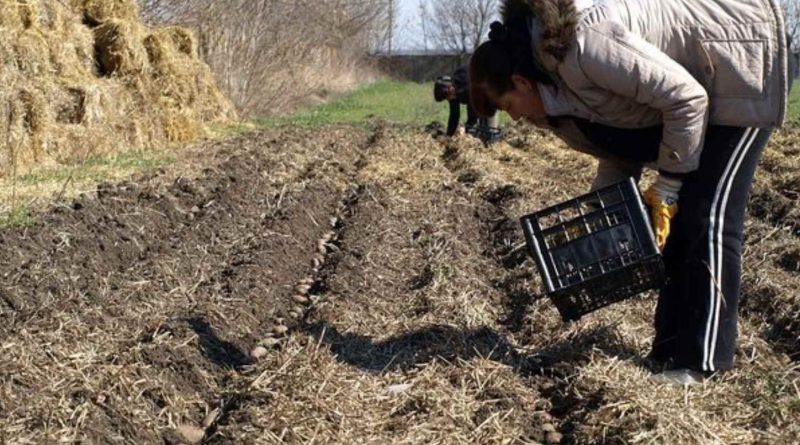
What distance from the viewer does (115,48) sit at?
14.5 m

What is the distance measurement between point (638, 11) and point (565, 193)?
5491mm

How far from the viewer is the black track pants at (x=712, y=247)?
13.1 ft

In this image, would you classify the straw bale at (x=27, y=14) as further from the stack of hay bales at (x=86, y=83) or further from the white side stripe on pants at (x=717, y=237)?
the white side stripe on pants at (x=717, y=237)

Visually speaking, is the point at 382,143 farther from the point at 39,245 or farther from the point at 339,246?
the point at 39,245

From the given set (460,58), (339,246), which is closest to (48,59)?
(339,246)

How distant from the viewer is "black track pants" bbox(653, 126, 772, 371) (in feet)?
13.1

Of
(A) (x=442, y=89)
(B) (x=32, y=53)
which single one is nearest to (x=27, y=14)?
(B) (x=32, y=53)

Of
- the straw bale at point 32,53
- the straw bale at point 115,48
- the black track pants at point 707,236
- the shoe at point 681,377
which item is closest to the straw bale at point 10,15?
the straw bale at point 32,53

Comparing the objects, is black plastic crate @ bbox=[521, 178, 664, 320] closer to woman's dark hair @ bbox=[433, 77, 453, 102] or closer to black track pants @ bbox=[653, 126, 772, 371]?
black track pants @ bbox=[653, 126, 772, 371]

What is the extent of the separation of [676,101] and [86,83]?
10466 millimetres

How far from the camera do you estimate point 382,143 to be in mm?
15062

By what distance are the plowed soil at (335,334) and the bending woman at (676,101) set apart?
1.12ft

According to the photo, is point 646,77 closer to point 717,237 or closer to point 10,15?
point 717,237

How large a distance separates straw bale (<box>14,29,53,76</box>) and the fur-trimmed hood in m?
8.76
